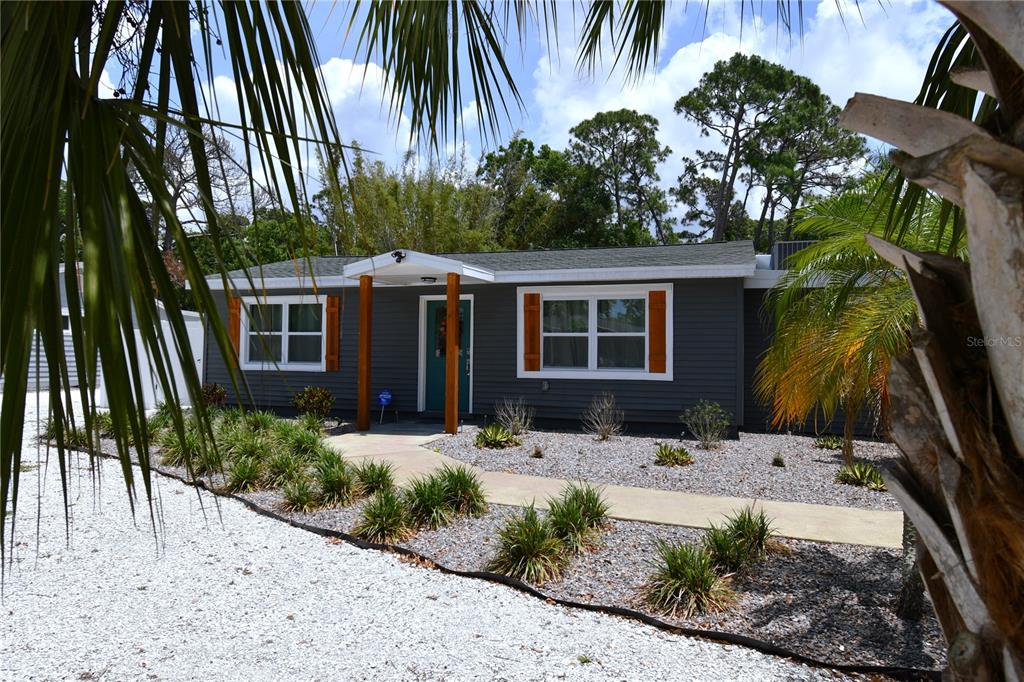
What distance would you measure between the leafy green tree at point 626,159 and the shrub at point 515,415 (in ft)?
67.3

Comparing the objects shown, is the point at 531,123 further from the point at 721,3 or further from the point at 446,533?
the point at 446,533

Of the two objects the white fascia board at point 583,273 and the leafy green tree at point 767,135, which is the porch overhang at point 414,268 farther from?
the leafy green tree at point 767,135

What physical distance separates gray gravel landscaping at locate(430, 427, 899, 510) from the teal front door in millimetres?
2120

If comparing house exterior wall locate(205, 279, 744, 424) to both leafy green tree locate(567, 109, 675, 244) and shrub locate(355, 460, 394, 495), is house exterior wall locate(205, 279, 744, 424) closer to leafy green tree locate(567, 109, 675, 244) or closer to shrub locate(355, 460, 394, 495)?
shrub locate(355, 460, 394, 495)

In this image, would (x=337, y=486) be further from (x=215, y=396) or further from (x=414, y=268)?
(x=215, y=396)

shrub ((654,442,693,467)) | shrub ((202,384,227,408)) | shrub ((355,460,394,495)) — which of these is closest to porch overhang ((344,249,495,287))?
shrub ((202,384,227,408))

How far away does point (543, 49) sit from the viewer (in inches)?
88.8

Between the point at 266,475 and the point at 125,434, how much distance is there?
642 cm

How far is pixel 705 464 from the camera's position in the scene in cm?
819

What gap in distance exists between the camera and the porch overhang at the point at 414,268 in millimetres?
10531

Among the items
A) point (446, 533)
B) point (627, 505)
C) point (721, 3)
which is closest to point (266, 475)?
point (446, 533)

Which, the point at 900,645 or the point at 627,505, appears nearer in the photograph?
the point at 900,645

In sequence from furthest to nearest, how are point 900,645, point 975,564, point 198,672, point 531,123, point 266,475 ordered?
point 266,475
point 900,645
point 198,672
point 531,123
point 975,564

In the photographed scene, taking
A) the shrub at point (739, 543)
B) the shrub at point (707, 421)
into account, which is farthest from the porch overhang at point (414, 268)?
the shrub at point (739, 543)
